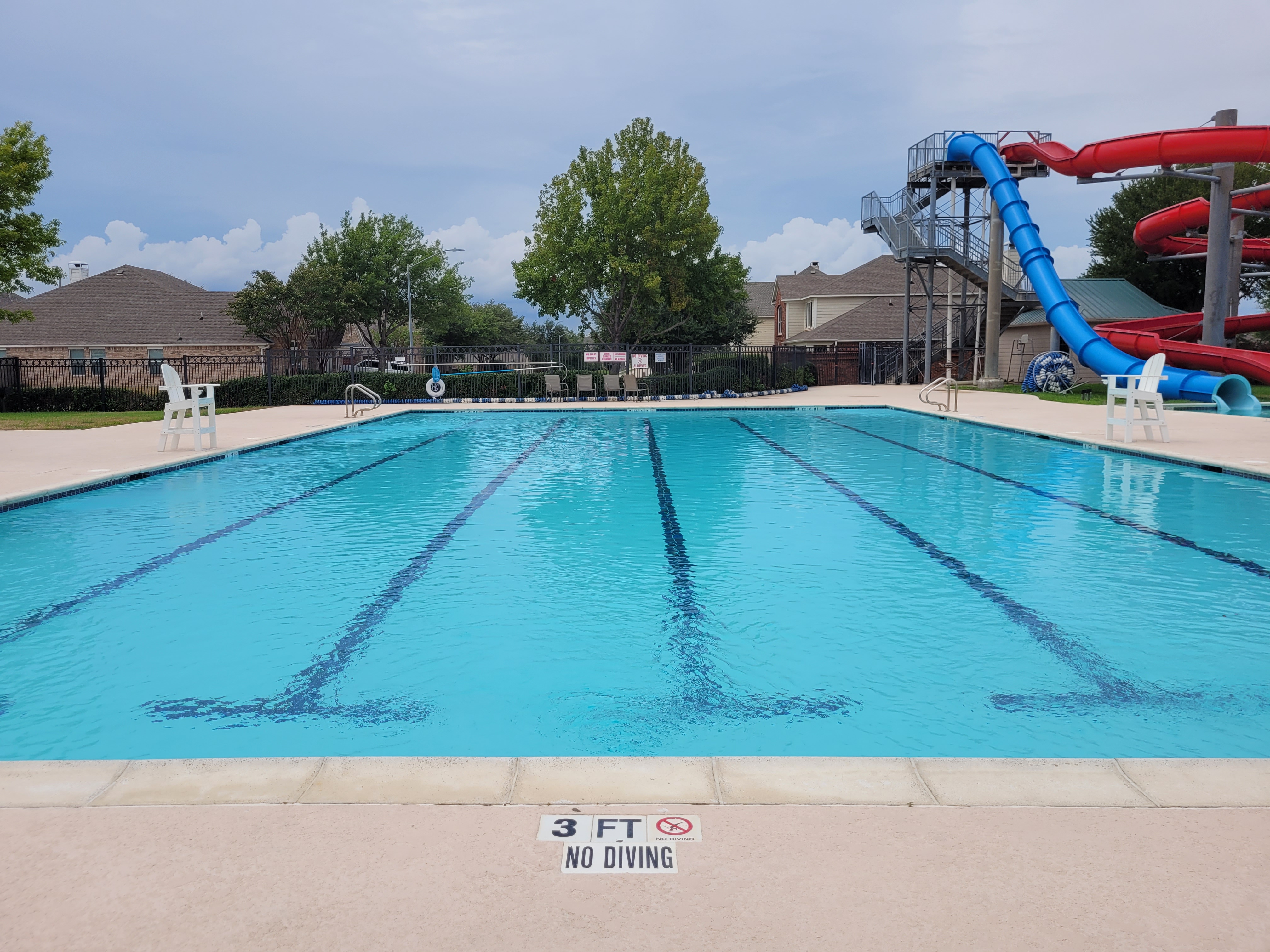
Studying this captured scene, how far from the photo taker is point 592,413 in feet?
87.5

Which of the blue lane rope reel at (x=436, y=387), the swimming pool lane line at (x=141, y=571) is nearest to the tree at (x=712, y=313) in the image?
the blue lane rope reel at (x=436, y=387)

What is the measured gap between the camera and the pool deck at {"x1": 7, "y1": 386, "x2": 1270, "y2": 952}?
7.75 feet

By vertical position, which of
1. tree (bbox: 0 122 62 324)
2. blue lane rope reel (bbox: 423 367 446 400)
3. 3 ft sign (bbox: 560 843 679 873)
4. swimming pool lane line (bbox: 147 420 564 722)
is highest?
tree (bbox: 0 122 62 324)

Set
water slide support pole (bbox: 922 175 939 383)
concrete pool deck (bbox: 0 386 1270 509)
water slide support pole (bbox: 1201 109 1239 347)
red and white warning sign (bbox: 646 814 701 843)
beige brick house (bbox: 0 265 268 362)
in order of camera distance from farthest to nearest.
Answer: beige brick house (bbox: 0 265 268 362)
water slide support pole (bbox: 922 175 939 383)
water slide support pole (bbox: 1201 109 1239 347)
concrete pool deck (bbox: 0 386 1270 509)
red and white warning sign (bbox: 646 814 701 843)

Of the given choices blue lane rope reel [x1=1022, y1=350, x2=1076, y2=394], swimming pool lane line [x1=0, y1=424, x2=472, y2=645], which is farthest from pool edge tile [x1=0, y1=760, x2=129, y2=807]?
blue lane rope reel [x1=1022, y1=350, x2=1076, y2=394]

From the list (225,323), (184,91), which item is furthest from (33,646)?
(225,323)

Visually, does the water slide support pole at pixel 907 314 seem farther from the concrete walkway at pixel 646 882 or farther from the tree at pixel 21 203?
the concrete walkway at pixel 646 882

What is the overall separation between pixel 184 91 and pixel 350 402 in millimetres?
9655

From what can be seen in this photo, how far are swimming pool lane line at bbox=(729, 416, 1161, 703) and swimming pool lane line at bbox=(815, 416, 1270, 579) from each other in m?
2.13

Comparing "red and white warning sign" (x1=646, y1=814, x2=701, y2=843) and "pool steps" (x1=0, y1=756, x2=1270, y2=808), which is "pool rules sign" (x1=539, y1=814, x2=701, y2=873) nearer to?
"red and white warning sign" (x1=646, y1=814, x2=701, y2=843)

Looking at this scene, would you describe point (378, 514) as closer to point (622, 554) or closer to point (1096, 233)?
point (622, 554)

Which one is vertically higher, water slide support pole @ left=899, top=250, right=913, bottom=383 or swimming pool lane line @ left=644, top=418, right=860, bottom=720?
water slide support pole @ left=899, top=250, right=913, bottom=383

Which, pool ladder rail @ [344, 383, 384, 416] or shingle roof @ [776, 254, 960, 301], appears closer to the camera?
pool ladder rail @ [344, 383, 384, 416]

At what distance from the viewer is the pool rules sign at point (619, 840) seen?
2.68m
